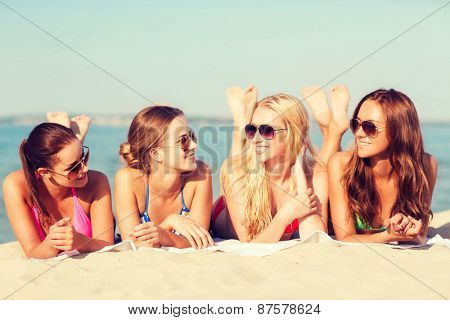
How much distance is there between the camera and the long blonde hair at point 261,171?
5.52 meters

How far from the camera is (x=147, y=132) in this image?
218 inches

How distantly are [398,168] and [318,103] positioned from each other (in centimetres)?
154

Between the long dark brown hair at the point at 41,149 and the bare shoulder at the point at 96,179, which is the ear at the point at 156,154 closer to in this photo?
the bare shoulder at the point at 96,179

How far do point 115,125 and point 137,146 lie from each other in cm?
2966

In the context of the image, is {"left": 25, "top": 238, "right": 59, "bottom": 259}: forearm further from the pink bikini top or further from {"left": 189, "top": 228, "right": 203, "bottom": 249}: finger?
{"left": 189, "top": 228, "right": 203, "bottom": 249}: finger

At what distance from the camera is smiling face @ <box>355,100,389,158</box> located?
530 centimetres

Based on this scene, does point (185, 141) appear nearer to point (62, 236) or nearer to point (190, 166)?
point (190, 166)

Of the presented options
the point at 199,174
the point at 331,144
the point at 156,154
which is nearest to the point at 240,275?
the point at 199,174

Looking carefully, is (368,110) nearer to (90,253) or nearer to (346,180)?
(346,180)

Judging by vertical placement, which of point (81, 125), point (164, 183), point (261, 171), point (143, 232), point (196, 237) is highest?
point (81, 125)

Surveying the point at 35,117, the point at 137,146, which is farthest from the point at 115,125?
the point at 137,146

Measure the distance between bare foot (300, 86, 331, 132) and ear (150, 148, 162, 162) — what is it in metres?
1.91

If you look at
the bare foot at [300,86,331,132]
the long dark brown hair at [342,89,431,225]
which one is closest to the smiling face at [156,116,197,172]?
the long dark brown hair at [342,89,431,225]

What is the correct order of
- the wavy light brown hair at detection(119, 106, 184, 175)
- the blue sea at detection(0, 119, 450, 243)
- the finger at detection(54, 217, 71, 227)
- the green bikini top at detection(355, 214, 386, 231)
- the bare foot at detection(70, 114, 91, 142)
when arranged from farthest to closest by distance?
the blue sea at detection(0, 119, 450, 243) → the bare foot at detection(70, 114, 91, 142) → the green bikini top at detection(355, 214, 386, 231) → the wavy light brown hair at detection(119, 106, 184, 175) → the finger at detection(54, 217, 71, 227)
